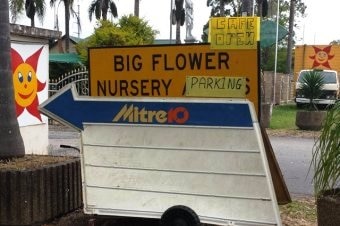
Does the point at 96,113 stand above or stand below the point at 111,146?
above

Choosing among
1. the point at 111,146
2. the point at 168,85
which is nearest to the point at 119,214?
the point at 111,146

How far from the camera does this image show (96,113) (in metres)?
4.51

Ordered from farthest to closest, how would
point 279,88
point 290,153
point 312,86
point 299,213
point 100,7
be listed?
point 100,7 → point 279,88 → point 312,86 → point 290,153 → point 299,213

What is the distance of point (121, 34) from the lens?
2477cm

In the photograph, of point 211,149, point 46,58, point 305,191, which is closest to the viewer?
point 211,149

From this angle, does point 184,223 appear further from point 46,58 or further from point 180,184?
point 46,58

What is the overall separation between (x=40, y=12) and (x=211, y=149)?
3959 centimetres

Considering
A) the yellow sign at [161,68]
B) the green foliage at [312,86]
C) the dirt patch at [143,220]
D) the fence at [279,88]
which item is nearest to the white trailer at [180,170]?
the dirt patch at [143,220]

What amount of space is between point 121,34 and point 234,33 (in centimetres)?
2056

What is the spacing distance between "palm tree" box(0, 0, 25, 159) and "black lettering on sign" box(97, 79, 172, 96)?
2.90 feet

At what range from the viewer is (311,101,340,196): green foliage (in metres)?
4.39

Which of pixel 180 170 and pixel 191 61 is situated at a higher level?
pixel 191 61

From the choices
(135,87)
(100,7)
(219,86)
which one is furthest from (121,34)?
(100,7)

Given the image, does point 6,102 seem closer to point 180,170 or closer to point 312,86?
point 180,170
